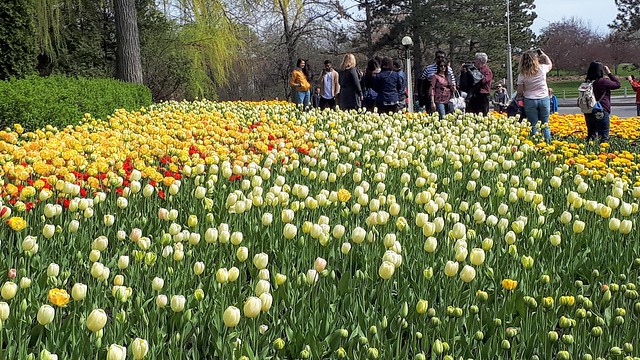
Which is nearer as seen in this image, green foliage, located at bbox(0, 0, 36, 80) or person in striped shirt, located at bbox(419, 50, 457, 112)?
person in striped shirt, located at bbox(419, 50, 457, 112)

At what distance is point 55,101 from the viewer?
812 centimetres

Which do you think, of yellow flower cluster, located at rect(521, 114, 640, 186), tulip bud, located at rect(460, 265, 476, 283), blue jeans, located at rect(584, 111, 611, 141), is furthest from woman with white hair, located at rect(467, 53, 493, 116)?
tulip bud, located at rect(460, 265, 476, 283)

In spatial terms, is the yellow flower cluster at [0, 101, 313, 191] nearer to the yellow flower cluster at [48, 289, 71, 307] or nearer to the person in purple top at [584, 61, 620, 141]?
the yellow flower cluster at [48, 289, 71, 307]

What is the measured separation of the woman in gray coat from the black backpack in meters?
1.64

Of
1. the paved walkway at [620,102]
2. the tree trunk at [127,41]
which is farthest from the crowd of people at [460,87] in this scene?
the paved walkway at [620,102]

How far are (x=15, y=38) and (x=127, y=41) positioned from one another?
115 inches

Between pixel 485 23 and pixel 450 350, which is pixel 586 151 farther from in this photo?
pixel 485 23

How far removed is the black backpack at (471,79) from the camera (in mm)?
10398

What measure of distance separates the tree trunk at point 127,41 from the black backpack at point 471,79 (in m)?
6.50

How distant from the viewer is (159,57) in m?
20.7

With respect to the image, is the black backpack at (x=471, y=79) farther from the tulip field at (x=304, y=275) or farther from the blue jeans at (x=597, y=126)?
the tulip field at (x=304, y=275)

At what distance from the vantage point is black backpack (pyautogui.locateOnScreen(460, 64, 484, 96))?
1040cm

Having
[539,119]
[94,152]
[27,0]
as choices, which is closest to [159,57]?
[27,0]

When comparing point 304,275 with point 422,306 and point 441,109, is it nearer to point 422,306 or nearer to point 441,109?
point 422,306
